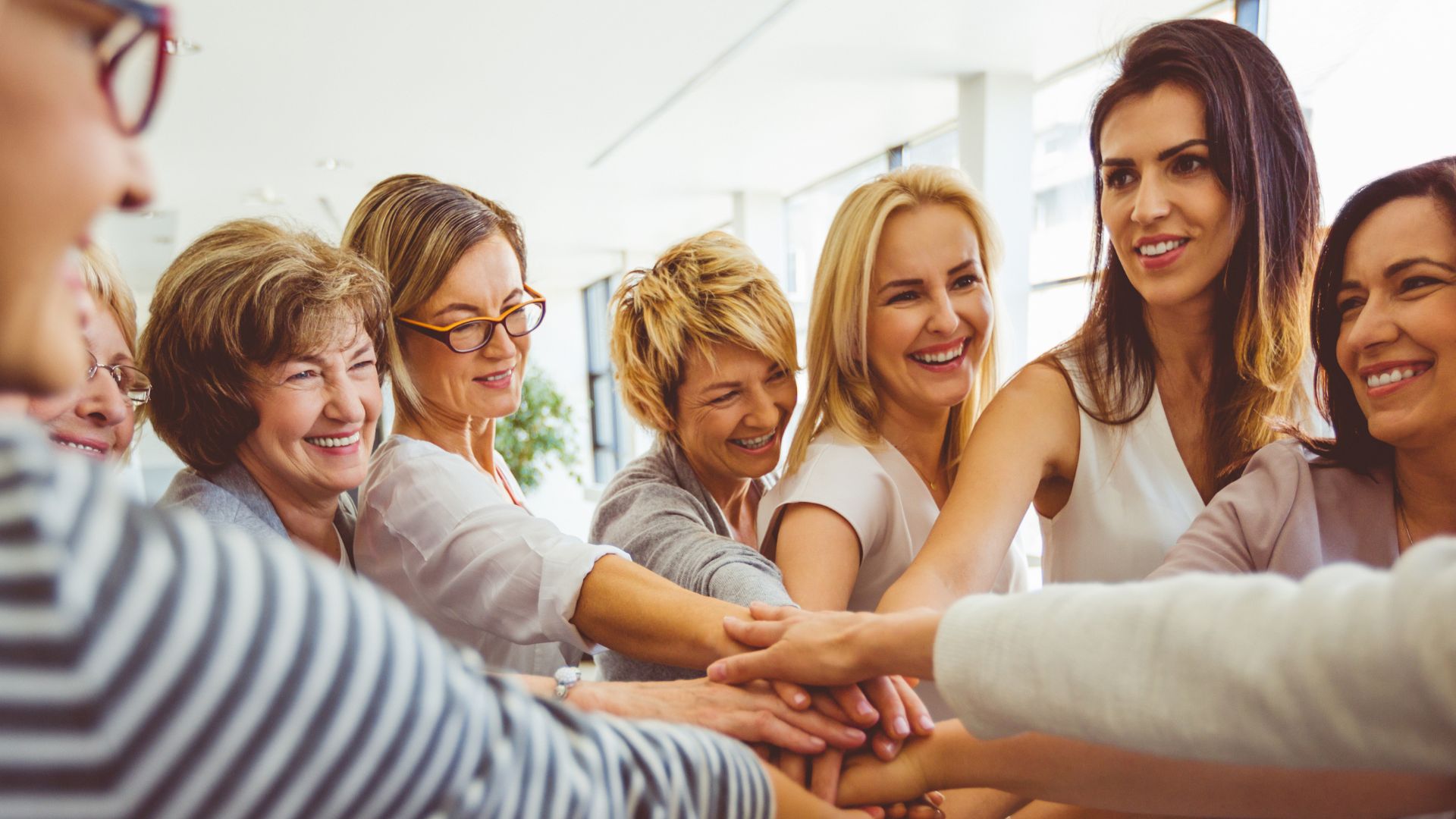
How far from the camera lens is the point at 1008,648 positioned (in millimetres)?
832

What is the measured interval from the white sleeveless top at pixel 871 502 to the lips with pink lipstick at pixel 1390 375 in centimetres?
71

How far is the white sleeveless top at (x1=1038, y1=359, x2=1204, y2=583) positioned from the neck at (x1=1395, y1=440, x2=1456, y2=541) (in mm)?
289

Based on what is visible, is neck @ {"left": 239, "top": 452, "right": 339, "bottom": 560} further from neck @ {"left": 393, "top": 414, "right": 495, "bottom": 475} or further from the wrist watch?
the wrist watch

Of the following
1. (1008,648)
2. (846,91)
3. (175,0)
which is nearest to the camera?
(1008,648)

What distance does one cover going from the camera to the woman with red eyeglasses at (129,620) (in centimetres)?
39

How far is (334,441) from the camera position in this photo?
56.9 inches

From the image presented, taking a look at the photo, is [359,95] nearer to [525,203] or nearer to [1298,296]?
[525,203]

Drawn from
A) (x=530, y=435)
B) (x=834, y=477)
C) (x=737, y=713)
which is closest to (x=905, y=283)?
(x=834, y=477)

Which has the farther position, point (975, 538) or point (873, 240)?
point (873, 240)

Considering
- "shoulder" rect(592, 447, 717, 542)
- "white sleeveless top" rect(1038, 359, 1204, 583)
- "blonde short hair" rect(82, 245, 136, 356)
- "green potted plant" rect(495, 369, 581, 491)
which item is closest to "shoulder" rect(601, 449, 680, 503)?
"shoulder" rect(592, 447, 717, 542)

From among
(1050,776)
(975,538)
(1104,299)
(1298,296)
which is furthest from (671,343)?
(1298,296)

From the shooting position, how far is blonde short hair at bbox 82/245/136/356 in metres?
1.44

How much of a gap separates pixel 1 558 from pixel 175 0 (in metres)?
4.68

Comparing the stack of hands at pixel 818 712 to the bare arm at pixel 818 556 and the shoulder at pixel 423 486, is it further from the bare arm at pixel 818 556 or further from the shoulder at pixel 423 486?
the shoulder at pixel 423 486
